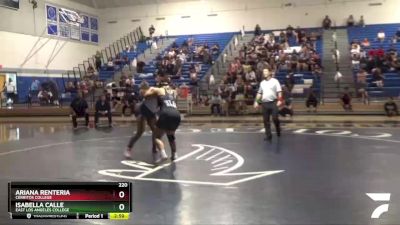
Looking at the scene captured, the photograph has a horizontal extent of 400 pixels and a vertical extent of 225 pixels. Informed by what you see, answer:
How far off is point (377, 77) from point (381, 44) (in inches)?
278

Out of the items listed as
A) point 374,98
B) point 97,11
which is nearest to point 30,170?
point 374,98

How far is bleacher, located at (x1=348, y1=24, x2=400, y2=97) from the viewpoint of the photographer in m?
22.3

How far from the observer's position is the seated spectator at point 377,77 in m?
22.7

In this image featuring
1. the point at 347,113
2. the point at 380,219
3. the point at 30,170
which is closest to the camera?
the point at 380,219

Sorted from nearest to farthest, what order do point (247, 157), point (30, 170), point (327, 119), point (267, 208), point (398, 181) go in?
1. point (267, 208)
2. point (398, 181)
3. point (30, 170)
4. point (247, 157)
5. point (327, 119)

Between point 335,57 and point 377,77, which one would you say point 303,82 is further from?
point 335,57

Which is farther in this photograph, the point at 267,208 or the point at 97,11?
the point at 97,11

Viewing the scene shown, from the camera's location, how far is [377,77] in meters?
23.0

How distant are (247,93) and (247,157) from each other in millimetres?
13511

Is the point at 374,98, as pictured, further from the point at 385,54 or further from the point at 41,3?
the point at 41,3

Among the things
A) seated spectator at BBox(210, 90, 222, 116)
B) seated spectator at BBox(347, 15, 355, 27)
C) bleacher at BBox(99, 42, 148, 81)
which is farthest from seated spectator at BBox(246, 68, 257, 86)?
seated spectator at BBox(347, 15, 355, 27)

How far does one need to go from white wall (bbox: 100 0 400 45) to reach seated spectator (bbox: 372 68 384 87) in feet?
40.9

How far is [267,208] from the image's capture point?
5.52 meters
